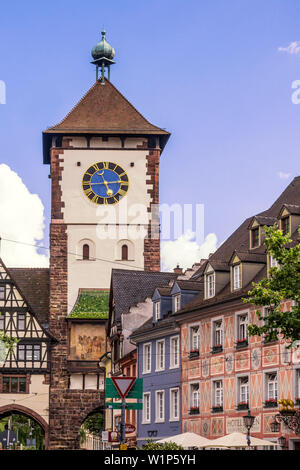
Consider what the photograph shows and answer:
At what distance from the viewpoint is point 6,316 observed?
209ft

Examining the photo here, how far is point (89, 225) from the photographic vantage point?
64.9 metres

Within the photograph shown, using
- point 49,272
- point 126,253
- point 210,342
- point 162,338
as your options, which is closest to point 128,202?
point 126,253

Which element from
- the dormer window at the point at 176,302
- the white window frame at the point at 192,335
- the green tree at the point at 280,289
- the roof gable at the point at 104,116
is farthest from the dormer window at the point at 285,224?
the roof gable at the point at 104,116

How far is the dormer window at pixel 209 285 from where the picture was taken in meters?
39.1

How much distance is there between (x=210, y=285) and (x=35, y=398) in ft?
88.1

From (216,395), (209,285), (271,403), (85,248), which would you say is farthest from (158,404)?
(85,248)

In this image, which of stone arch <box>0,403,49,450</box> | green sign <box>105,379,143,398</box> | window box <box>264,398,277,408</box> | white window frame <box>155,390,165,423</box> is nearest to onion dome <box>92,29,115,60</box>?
stone arch <box>0,403,49,450</box>

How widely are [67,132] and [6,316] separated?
1209 centimetres

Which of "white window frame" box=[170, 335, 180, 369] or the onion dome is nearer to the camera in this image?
"white window frame" box=[170, 335, 180, 369]

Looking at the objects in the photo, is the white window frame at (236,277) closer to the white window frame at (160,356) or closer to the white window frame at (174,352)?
the white window frame at (174,352)

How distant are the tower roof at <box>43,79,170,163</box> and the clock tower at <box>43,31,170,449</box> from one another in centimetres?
6

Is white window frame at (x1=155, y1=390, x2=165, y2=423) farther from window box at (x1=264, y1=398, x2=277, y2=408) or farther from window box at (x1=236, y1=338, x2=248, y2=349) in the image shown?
window box at (x1=264, y1=398, x2=277, y2=408)

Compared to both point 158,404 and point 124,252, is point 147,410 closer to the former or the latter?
point 158,404

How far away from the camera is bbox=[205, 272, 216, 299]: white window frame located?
39094 mm
